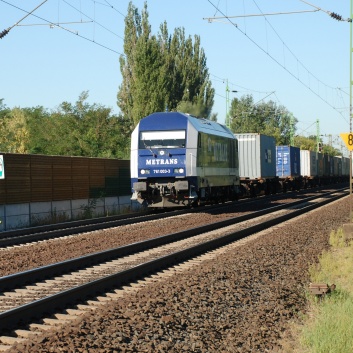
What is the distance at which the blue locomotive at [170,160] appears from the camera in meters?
25.1

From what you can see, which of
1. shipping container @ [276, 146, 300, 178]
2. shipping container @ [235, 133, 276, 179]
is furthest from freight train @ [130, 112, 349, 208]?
shipping container @ [276, 146, 300, 178]

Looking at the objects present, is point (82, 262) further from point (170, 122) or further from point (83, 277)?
point (170, 122)

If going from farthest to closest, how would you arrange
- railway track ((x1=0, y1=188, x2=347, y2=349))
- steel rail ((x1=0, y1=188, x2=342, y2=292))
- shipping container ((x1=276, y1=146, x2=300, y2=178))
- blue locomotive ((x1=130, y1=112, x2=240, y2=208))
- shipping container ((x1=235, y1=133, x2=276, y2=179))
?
shipping container ((x1=276, y1=146, x2=300, y2=178)) → shipping container ((x1=235, y1=133, x2=276, y2=179)) → blue locomotive ((x1=130, y1=112, x2=240, y2=208)) → steel rail ((x1=0, y1=188, x2=342, y2=292)) → railway track ((x1=0, y1=188, x2=347, y2=349))

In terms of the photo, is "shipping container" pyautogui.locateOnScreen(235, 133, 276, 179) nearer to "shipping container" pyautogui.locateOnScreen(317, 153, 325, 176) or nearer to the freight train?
the freight train

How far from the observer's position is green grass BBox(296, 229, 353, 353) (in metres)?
6.52

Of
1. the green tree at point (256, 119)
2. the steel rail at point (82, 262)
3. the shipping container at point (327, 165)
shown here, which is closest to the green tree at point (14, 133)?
the green tree at point (256, 119)

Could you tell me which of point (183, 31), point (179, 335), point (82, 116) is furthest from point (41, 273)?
point (183, 31)

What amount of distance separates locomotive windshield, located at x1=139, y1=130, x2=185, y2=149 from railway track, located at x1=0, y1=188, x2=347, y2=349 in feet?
24.1

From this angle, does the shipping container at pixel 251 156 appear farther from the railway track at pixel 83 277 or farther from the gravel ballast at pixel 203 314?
the gravel ballast at pixel 203 314

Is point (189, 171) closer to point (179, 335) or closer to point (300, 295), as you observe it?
point (300, 295)

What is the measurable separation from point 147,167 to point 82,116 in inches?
847

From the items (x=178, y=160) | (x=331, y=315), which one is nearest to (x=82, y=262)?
(x=331, y=315)

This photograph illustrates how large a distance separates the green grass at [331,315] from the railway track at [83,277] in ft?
9.11

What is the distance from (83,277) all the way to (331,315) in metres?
4.87
